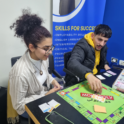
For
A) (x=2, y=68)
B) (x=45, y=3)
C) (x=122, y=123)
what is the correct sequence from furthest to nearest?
1. (x=45, y=3)
2. (x=2, y=68)
3. (x=122, y=123)

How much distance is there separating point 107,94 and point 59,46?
4.54ft

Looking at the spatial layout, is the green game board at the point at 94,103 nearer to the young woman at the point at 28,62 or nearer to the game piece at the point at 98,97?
the game piece at the point at 98,97

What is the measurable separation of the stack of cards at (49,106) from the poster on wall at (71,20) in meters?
1.40

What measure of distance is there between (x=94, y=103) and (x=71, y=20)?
5.37 ft

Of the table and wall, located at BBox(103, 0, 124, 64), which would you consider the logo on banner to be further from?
the table

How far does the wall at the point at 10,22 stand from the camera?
59.9 inches

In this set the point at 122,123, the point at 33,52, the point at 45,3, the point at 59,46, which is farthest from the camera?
the point at 59,46

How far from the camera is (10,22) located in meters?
1.59

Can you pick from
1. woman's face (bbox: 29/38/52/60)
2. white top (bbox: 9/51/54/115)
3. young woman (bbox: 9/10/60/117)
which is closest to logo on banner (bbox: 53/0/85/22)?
young woman (bbox: 9/10/60/117)

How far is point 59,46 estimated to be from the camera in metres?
2.10

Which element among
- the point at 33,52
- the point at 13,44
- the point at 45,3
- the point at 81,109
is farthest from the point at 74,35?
the point at 81,109

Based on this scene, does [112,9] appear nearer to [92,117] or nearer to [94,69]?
[94,69]

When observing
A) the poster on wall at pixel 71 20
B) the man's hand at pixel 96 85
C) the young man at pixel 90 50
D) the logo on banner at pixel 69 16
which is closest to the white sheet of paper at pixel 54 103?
the man's hand at pixel 96 85

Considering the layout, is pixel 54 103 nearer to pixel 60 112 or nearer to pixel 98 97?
pixel 60 112
